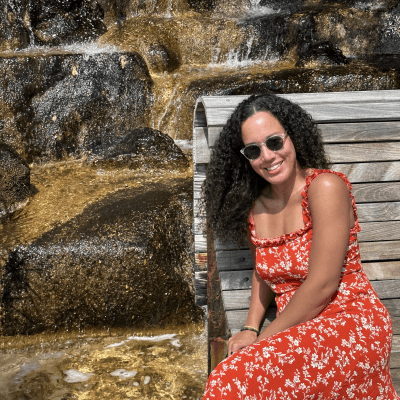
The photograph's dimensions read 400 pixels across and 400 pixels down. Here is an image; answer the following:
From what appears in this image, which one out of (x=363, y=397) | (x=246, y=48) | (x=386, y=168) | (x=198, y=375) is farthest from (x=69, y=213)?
(x=246, y=48)

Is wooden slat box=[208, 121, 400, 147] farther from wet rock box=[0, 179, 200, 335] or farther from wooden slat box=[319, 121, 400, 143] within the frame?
wet rock box=[0, 179, 200, 335]

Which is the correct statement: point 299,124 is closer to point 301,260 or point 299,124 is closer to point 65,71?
point 301,260

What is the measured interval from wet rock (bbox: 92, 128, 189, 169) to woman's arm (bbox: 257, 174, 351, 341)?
14.7 ft

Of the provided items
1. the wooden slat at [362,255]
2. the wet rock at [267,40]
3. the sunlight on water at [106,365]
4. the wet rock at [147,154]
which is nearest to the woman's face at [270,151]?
the wooden slat at [362,255]

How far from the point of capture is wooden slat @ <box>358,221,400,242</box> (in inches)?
124

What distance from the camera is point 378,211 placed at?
10.3ft

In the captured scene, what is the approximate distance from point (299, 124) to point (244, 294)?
96 cm

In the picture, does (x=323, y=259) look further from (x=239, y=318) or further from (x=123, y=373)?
(x=123, y=373)

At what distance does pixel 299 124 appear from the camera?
8.51 ft

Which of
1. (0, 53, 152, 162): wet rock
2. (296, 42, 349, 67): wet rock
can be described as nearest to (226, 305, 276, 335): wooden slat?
(0, 53, 152, 162): wet rock

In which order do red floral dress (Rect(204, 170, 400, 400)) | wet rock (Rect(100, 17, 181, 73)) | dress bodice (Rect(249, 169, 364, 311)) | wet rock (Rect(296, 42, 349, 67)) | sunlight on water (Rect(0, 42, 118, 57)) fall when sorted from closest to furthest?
red floral dress (Rect(204, 170, 400, 400))
dress bodice (Rect(249, 169, 364, 311))
wet rock (Rect(296, 42, 349, 67))
wet rock (Rect(100, 17, 181, 73))
sunlight on water (Rect(0, 42, 118, 57))

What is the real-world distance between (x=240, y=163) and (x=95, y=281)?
108 inches

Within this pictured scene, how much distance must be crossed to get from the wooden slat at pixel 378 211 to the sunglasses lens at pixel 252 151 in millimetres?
903

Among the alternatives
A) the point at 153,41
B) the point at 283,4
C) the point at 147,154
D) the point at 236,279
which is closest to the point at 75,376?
the point at 236,279
